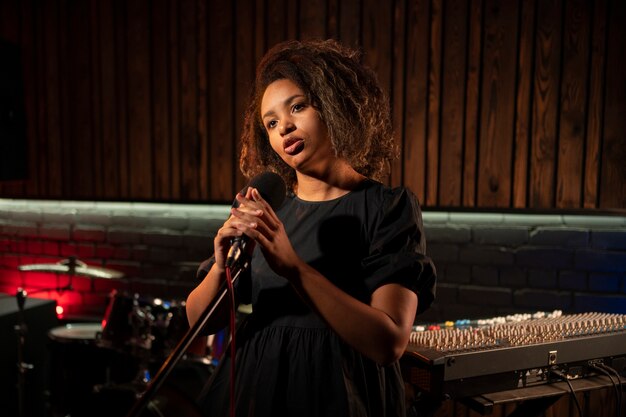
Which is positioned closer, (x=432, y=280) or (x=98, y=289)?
(x=432, y=280)

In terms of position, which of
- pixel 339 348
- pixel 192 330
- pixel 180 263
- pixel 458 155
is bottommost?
pixel 180 263

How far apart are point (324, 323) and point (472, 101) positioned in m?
2.35

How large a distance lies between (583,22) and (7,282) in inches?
186

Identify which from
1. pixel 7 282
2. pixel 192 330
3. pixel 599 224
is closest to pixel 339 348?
pixel 192 330

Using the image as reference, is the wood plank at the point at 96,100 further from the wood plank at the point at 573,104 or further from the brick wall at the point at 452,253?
the wood plank at the point at 573,104

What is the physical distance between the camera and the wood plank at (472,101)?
3.00m

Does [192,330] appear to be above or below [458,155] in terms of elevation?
below

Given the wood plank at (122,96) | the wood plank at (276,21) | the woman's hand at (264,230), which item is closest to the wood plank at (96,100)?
the wood plank at (122,96)

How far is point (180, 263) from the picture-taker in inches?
148

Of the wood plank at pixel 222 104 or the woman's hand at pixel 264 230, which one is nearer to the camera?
the woman's hand at pixel 264 230

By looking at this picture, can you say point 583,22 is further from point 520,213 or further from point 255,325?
point 255,325

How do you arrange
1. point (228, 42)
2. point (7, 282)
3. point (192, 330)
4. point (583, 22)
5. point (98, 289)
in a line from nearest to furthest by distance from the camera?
point (192, 330) < point (583, 22) < point (228, 42) < point (98, 289) < point (7, 282)

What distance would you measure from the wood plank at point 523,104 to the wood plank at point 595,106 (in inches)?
12.4

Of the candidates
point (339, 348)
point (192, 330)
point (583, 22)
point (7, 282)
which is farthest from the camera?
point (7, 282)
